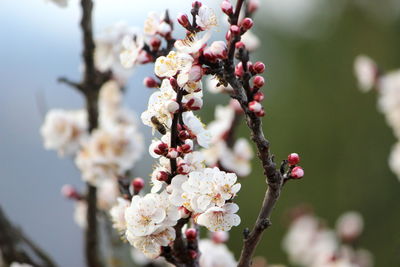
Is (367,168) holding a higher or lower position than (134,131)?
higher

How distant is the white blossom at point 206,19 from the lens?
34.9 inches

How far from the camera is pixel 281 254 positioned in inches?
316

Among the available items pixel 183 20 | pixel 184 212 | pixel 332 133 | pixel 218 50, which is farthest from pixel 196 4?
pixel 332 133

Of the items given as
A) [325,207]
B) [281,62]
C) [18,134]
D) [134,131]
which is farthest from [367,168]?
[281,62]

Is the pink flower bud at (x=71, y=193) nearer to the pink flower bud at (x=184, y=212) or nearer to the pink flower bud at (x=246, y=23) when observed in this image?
the pink flower bud at (x=184, y=212)

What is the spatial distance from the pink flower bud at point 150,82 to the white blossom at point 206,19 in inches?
10.7

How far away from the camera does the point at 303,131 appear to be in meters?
9.12

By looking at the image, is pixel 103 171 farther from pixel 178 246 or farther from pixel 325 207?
pixel 325 207

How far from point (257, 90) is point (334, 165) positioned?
7.19m

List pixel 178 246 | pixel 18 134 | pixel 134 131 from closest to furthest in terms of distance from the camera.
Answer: pixel 178 246
pixel 134 131
pixel 18 134

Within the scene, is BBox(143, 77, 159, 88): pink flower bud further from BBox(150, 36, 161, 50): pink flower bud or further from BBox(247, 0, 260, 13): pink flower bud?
BBox(247, 0, 260, 13): pink flower bud

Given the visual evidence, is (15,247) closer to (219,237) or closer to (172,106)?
(219,237)

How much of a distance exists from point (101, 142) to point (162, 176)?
3.27 feet

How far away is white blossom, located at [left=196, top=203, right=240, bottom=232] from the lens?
882mm
